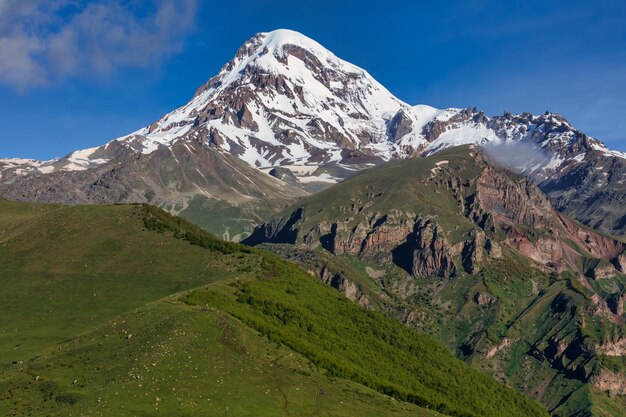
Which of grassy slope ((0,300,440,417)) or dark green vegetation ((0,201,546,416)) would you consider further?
dark green vegetation ((0,201,546,416))

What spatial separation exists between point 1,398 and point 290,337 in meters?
62.7

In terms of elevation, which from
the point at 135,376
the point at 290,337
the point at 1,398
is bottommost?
the point at 1,398

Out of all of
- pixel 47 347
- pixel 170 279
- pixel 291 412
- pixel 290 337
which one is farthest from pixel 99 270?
pixel 291 412

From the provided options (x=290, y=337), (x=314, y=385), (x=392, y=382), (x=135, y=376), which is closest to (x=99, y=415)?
(x=135, y=376)

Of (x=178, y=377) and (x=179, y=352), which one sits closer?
(x=178, y=377)

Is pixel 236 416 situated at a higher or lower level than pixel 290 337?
lower

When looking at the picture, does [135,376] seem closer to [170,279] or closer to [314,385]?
[314,385]

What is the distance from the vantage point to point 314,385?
137125mm

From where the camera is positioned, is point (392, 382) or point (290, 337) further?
point (392, 382)

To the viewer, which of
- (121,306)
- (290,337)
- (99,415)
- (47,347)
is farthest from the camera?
(121,306)

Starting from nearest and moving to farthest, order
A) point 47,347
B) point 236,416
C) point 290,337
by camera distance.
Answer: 1. point 236,416
2. point 47,347
3. point 290,337

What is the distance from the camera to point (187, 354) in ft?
430

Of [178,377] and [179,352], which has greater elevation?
[179,352]

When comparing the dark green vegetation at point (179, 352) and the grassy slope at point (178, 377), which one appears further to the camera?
the dark green vegetation at point (179, 352)
